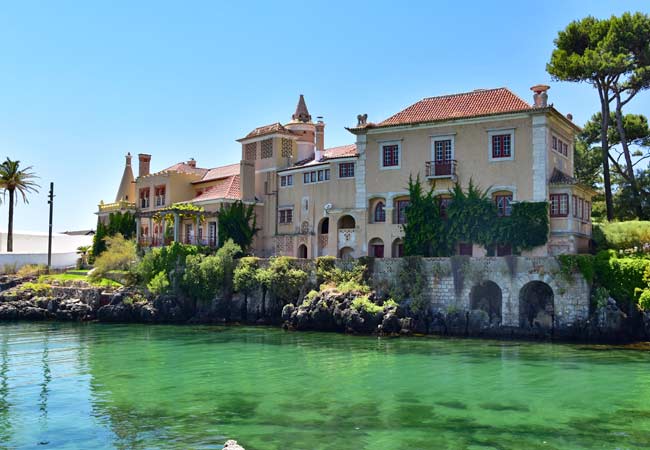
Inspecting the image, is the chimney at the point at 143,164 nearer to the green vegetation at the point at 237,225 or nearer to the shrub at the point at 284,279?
the green vegetation at the point at 237,225

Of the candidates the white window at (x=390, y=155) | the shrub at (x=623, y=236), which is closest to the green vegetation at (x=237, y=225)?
the white window at (x=390, y=155)

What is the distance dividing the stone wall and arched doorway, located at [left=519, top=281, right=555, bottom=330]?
0.05 meters

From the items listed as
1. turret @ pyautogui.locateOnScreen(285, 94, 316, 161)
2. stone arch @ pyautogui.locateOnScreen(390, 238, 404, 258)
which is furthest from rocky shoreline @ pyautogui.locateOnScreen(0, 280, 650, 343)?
turret @ pyautogui.locateOnScreen(285, 94, 316, 161)

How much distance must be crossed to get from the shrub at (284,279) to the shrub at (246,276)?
90 centimetres

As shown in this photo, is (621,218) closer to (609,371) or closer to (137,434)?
(609,371)

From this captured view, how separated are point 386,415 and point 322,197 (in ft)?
107

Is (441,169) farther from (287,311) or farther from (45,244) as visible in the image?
(45,244)

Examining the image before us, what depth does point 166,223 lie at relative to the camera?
58.8 m

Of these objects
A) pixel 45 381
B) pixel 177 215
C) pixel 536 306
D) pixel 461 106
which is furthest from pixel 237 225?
pixel 45 381

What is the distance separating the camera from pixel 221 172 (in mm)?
61875

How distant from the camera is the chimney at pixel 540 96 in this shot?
41281 mm

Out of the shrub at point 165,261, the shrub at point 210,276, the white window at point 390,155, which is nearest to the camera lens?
the white window at point 390,155

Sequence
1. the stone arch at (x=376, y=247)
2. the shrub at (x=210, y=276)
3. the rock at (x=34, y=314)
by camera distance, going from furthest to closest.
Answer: the rock at (x=34, y=314)
the stone arch at (x=376, y=247)
the shrub at (x=210, y=276)

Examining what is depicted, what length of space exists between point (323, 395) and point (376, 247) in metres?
25.8
